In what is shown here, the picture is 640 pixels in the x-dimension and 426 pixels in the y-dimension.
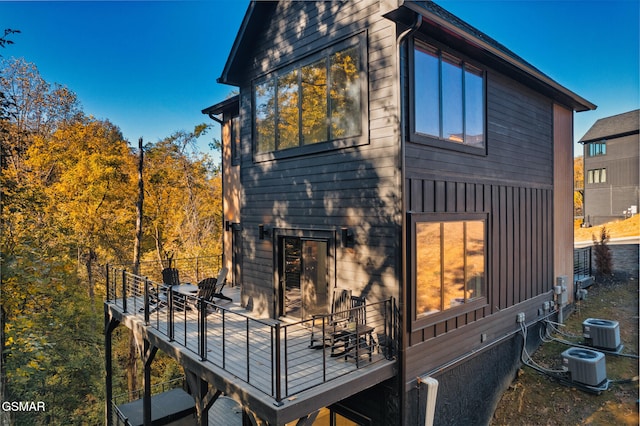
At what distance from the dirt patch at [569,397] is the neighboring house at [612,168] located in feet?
81.6

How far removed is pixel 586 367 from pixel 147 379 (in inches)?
319

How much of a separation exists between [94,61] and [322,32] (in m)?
19.7

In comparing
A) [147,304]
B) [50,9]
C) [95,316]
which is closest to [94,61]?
[50,9]

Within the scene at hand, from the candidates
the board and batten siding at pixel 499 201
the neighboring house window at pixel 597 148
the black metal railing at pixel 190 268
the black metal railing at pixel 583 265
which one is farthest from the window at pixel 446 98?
the neighboring house window at pixel 597 148

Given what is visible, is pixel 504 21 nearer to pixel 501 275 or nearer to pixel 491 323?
pixel 501 275

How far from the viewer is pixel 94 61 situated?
20.4m

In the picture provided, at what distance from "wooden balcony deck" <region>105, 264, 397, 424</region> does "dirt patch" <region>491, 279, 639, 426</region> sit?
3.40m

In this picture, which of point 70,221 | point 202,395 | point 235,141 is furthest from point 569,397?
point 70,221

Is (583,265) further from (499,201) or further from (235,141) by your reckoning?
(235,141)

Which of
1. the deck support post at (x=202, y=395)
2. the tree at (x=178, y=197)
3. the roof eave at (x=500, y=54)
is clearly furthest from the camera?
the tree at (x=178, y=197)

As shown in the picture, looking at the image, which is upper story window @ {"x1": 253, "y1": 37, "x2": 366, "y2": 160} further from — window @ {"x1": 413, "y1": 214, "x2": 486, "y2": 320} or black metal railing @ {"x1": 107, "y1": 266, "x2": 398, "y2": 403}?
black metal railing @ {"x1": 107, "y1": 266, "x2": 398, "y2": 403}

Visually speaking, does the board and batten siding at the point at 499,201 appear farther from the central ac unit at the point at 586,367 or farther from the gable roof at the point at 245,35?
the gable roof at the point at 245,35

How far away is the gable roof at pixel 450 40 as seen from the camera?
501cm

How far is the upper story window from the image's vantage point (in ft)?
19.2
